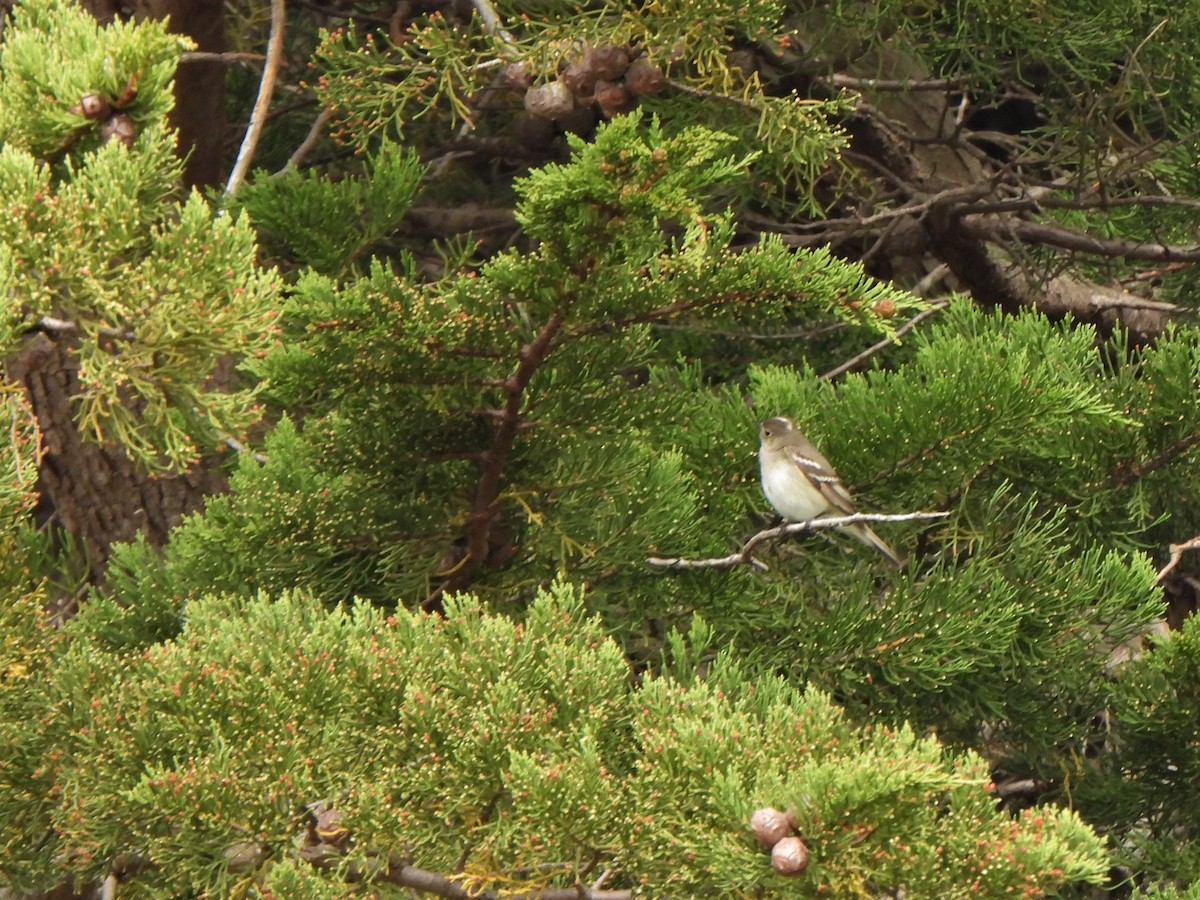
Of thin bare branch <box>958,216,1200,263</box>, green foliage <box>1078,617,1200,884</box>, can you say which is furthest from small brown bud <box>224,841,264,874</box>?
thin bare branch <box>958,216,1200,263</box>

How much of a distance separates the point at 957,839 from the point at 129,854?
1258 mm

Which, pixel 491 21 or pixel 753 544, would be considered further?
pixel 491 21

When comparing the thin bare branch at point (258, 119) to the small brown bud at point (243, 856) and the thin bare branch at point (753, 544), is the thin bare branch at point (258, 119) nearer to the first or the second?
the thin bare branch at point (753, 544)

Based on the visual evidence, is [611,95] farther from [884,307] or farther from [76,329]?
[76,329]

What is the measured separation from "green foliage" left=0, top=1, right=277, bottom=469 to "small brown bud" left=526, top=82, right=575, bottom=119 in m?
0.94

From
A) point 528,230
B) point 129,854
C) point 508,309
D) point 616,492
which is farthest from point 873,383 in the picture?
point 129,854

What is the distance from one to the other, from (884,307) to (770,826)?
2.56 ft

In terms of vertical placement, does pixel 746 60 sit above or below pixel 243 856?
above

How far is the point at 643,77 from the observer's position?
2816 millimetres

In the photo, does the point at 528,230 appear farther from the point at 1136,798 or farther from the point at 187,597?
the point at 1136,798

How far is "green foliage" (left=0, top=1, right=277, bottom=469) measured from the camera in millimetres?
1902

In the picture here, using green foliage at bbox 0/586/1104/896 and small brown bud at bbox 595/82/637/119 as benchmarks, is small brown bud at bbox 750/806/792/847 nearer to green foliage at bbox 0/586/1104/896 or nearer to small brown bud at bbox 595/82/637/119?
green foliage at bbox 0/586/1104/896

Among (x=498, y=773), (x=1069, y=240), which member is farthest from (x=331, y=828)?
(x=1069, y=240)

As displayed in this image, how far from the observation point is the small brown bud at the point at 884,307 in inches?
82.3
